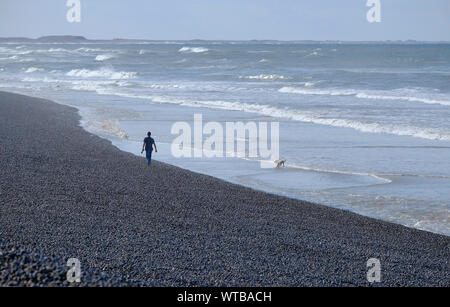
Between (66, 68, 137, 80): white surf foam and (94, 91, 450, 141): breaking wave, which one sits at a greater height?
(66, 68, 137, 80): white surf foam

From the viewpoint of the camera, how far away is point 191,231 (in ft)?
35.0

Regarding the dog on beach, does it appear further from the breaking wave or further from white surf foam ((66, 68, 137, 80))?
white surf foam ((66, 68, 137, 80))

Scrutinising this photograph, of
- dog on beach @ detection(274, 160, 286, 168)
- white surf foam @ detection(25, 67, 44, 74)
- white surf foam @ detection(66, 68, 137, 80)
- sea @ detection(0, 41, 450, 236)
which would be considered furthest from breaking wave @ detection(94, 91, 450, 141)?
white surf foam @ detection(25, 67, 44, 74)

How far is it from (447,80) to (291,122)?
82.4 feet

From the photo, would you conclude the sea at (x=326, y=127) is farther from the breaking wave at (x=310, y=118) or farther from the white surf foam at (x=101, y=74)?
the white surf foam at (x=101, y=74)

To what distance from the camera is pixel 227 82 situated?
172 ft

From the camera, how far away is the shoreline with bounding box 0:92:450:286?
873cm

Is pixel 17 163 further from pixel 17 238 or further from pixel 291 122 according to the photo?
pixel 291 122

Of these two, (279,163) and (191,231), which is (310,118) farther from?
(191,231)

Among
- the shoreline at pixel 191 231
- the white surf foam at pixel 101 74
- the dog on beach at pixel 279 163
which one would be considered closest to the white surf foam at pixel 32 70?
the white surf foam at pixel 101 74

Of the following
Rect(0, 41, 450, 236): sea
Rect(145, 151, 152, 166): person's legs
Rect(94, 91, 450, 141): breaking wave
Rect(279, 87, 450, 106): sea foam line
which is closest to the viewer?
Rect(0, 41, 450, 236): sea

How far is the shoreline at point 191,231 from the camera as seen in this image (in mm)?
8734

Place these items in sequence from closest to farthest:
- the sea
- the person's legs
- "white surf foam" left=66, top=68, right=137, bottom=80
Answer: the sea
the person's legs
"white surf foam" left=66, top=68, right=137, bottom=80
